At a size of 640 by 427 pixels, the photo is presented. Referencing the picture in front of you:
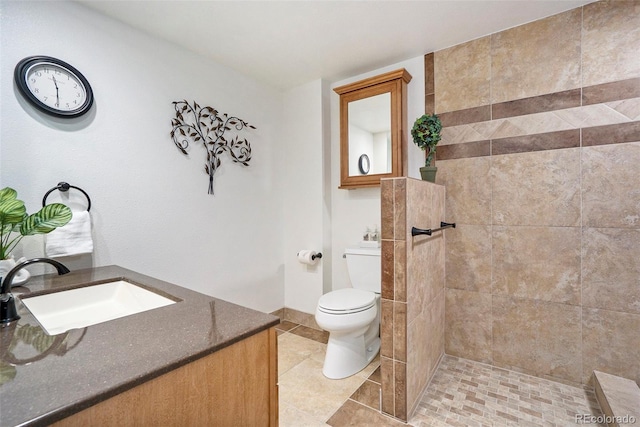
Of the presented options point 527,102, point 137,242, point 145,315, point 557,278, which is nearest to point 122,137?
point 137,242

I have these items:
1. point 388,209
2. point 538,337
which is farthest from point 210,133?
point 538,337

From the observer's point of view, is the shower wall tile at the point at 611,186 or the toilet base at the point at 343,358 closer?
the shower wall tile at the point at 611,186

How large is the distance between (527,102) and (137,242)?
2665 millimetres

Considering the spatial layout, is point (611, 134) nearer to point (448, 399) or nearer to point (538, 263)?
point (538, 263)

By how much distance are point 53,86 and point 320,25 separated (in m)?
1.54

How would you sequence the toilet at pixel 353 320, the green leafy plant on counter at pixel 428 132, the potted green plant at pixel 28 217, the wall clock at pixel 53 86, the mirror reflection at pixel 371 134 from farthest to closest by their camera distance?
the mirror reflection at pixel 371 134 → the green leafy plant on counter at pixel 428 132 → the toilet at pixel 353 320 → the wall clock at pixel 53 86 → the potted green plant at pixel 28 217

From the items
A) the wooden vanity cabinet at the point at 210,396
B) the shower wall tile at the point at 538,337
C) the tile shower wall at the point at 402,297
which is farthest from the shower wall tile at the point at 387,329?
the shower wall tile at the point at 538,337

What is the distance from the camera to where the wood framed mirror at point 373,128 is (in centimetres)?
225

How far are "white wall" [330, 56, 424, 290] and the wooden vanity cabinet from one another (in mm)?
1790

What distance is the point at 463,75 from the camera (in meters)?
2.08

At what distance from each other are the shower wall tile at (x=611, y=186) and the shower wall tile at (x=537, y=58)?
454 millimetres

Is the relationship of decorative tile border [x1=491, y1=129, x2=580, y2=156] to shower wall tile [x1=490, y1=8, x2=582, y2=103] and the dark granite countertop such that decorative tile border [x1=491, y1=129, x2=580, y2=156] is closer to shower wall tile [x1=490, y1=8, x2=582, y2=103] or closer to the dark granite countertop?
shower wall tile [x1=490, y1=8, x2=582, y2=103]

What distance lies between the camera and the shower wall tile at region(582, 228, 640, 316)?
1614mm

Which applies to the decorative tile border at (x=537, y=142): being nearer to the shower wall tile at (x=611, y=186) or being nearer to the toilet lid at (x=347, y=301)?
the shower wall tile at (x=611, y=186)
